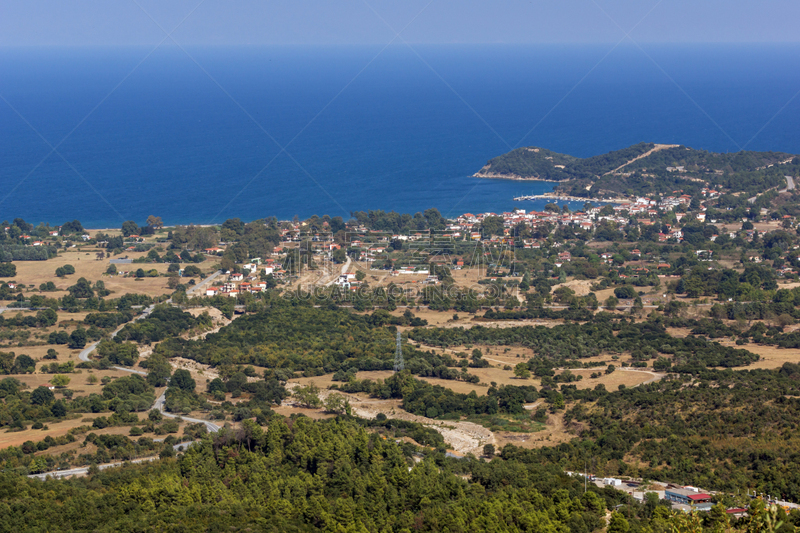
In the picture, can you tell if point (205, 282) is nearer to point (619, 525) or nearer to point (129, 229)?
point (129, 229)

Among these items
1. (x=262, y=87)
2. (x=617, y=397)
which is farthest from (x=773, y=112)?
(x=617, y=397)

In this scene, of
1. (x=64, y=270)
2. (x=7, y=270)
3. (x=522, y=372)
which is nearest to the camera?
(x=522, y=372)

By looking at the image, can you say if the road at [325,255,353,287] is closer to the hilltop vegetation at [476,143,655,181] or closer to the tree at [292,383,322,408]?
the tree at [292,383,322,408]

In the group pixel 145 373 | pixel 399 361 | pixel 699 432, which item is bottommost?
pixel 699 432

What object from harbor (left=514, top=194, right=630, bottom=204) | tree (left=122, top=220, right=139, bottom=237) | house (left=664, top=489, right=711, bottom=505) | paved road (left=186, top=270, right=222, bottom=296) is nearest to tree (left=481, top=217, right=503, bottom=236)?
harbor (left=514, top=194, right=630, bottom=204)

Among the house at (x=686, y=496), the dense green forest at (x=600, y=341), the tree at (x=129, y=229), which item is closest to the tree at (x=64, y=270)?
the tree at (x=129, y=229)

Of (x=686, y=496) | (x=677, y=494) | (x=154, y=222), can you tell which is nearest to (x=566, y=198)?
(x=154, y=222)

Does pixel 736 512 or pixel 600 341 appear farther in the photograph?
pixel 600 341
